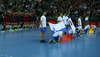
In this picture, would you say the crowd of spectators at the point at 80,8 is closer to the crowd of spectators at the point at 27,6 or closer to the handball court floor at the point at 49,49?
the crowd of spectators at the point at 27,6

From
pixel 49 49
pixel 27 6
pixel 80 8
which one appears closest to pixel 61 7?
pixel 80 8

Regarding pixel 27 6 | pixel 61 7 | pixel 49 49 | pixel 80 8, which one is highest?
pixel 27 6

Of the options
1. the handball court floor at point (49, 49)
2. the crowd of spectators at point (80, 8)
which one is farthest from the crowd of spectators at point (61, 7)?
the handball court floor at point (49, 49)

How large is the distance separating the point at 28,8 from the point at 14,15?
1161 cm

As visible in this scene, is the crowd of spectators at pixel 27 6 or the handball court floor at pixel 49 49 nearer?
the handball court floor at pixel 49 49

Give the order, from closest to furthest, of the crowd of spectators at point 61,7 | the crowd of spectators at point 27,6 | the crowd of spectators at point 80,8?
the crowd of spectators at point 80,8 < the crowd of spectators at point 61,7 < the crowd of spectators at point 27,6

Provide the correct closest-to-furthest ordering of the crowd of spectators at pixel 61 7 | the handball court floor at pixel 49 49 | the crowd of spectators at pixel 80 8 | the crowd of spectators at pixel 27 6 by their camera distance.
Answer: the handball court floor at pixel 49 49
the crowd of spectators at pixel 80 8
the crowd of spectators at pixel 61 7
the crowd of spectators at pixel 27 6

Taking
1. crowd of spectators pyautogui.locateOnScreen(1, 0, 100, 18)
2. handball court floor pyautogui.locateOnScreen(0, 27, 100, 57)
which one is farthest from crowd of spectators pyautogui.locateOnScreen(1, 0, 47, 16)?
handball court floor pyautogui.locateOnScreen(0, 27, 100, 57)

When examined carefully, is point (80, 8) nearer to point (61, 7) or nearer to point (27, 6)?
point (61, 7)

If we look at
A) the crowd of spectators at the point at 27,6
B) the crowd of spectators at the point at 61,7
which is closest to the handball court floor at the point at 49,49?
the crowd of spectators at the point at 61,7

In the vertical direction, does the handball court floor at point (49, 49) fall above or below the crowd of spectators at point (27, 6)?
below

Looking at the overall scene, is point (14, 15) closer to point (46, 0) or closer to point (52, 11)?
point (52, 11)

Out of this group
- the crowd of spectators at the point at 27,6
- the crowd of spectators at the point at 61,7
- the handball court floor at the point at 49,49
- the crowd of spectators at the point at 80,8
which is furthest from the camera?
the crowd of spectators at the point at 27,6

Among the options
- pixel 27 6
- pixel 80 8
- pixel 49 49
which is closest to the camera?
pixel 49 49
